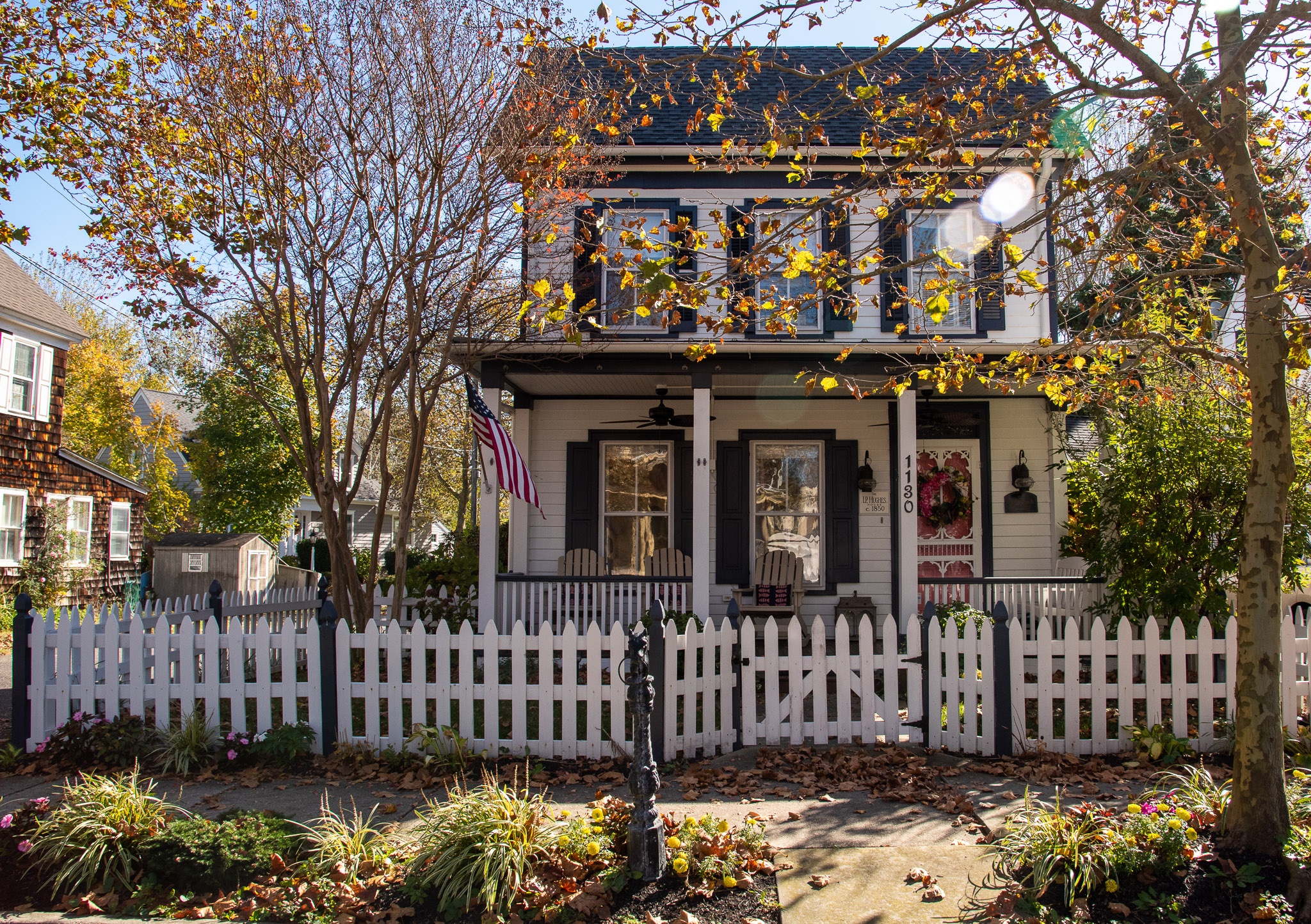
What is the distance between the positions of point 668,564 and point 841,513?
2.44 metres

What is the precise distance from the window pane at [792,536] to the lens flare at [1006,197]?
15.2 feet

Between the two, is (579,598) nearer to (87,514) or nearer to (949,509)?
(949,509)

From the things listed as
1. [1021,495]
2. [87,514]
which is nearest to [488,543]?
[1021,495]

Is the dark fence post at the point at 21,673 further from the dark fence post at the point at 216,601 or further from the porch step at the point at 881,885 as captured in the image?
the porch step at the point at 881,885

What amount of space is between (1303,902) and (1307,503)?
16.7 ft

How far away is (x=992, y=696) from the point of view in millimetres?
6195

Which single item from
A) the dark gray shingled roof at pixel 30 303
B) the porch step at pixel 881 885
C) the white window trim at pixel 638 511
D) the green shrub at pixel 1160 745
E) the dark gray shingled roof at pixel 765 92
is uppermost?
the dark gray shingled roof at pixel 765 92

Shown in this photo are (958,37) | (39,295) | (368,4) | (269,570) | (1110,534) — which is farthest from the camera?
(269,570)

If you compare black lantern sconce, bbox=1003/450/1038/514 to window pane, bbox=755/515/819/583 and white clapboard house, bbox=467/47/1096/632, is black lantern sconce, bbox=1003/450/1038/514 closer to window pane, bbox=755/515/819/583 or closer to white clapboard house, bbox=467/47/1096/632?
white clapboard house, bbox=467/47/1096/632

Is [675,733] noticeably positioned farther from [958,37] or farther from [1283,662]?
[958,37]

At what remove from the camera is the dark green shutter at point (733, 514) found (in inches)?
468

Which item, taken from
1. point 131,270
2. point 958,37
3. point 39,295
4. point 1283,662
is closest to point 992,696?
point 1283,662

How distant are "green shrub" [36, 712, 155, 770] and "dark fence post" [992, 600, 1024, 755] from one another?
5.79 metres

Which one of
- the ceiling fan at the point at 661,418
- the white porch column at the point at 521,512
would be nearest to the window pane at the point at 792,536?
the ceiling fan at the point at 661,418
